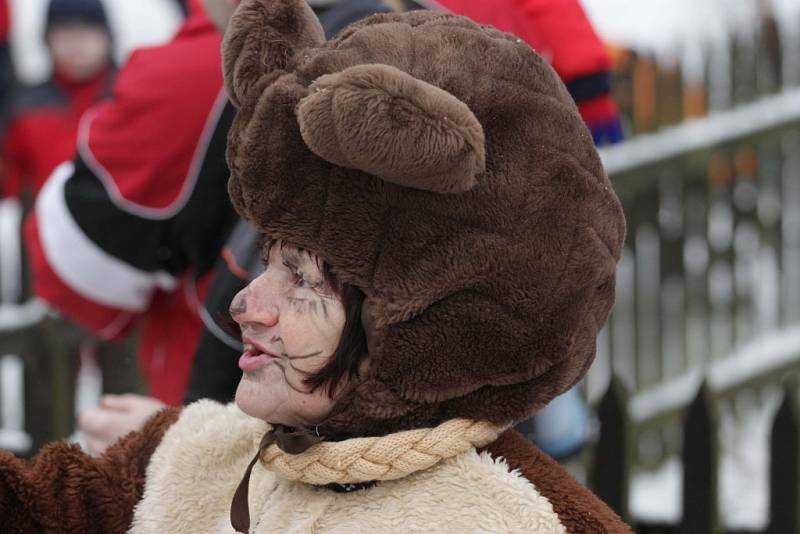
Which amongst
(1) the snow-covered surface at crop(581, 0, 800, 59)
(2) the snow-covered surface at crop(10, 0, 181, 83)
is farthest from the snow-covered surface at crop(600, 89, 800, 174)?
(1) the snow-covered surface at crop(581, 0, 800, 59)

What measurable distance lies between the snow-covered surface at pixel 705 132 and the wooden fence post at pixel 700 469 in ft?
4.17

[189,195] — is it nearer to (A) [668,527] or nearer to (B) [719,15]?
(A) [668,527]

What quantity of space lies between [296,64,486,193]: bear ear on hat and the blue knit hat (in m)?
4.68

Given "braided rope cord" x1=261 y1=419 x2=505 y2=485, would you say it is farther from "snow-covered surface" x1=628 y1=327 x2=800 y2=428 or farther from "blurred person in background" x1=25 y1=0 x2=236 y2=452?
"snow-covered surface" x1=628 y1=327 x2=800 y2=428

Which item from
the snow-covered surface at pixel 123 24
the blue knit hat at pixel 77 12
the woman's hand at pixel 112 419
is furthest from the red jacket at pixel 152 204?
the snow-covered surface at pixel 123 24

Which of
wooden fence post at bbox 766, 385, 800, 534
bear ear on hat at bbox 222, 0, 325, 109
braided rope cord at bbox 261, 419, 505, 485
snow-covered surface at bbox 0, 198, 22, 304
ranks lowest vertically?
snow-covered surface at bbox 0, 198, 22, 304

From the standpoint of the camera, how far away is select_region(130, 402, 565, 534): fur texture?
5.55 feet

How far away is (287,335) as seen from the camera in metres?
1.71

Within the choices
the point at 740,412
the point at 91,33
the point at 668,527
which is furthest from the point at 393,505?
the point at 91,33

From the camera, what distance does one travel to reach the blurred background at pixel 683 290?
4250mm

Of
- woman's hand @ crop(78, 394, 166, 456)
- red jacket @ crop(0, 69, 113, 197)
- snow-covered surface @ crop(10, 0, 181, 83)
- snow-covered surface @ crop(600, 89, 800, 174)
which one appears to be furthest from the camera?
snow-covered surface @ crop(10, 0, 181, 83)

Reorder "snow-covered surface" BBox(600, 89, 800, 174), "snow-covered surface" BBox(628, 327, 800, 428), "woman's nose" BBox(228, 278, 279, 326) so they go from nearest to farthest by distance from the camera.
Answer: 1. "woman's nose" BBox(228, 278, 279, 326)
2. "snow-covered surface" BBox(600, 89, 800, 174)
3. "snow-covered surface" BBox(628, 327, 800, 428)

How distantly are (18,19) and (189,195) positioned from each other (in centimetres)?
587

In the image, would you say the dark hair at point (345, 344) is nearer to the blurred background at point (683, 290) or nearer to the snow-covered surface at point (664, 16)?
the blurred background at point (683, 290)
